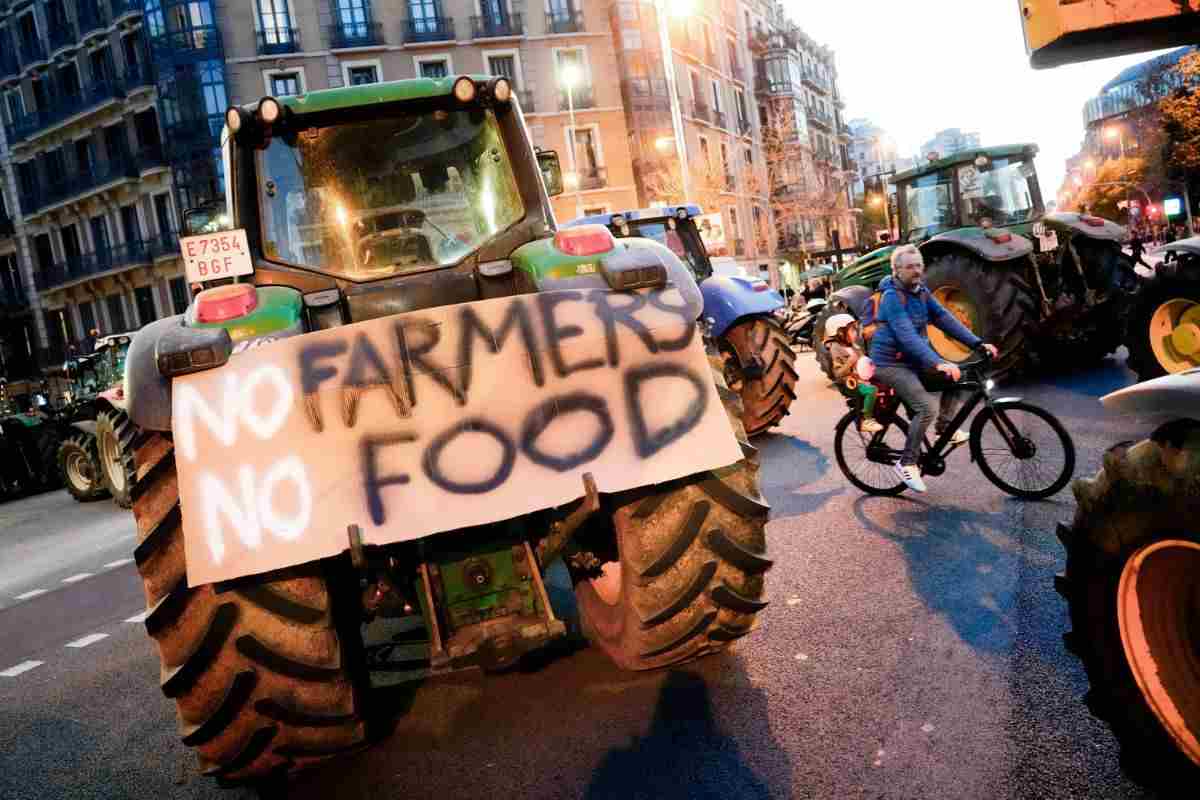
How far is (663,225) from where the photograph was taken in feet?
30.2

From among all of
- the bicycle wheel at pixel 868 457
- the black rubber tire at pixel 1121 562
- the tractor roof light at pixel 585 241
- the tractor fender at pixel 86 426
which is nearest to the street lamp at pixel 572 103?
the tractor fender at pixel 86 426

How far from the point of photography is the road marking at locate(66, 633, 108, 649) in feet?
18.6

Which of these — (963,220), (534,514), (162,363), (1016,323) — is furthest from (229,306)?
(963,220)

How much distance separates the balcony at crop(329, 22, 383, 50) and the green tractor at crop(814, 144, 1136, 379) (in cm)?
3416

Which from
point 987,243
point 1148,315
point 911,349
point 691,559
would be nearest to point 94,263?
point 987,243

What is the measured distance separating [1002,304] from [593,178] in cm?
3525

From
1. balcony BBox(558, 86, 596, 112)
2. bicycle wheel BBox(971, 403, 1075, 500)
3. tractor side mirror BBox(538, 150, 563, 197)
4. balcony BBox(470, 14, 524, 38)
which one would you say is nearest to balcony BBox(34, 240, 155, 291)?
balcony BBox(470, 14, 524, 38)

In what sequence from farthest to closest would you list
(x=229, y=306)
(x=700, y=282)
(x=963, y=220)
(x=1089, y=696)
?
(x=963, y=220), (x=700, y=282), (x=229, y=306), (x=1089, y=696)

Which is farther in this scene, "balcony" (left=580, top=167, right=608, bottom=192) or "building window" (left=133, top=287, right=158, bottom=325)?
"balcony" (left=580, top=167, right=608, bottom=192)

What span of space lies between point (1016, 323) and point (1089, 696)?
742 centimetres

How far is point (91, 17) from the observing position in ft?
135

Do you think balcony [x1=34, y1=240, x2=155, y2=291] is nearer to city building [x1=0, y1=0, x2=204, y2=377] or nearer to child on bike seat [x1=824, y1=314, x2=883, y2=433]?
city building [x1=0, y1=0, x2=204, y2=377]

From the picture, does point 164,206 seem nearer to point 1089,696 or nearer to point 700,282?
point 700,282

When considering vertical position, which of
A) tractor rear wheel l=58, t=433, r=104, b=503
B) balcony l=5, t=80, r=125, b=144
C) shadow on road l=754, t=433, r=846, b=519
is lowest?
shadow on road l=754, t=433, r=846, b=519
